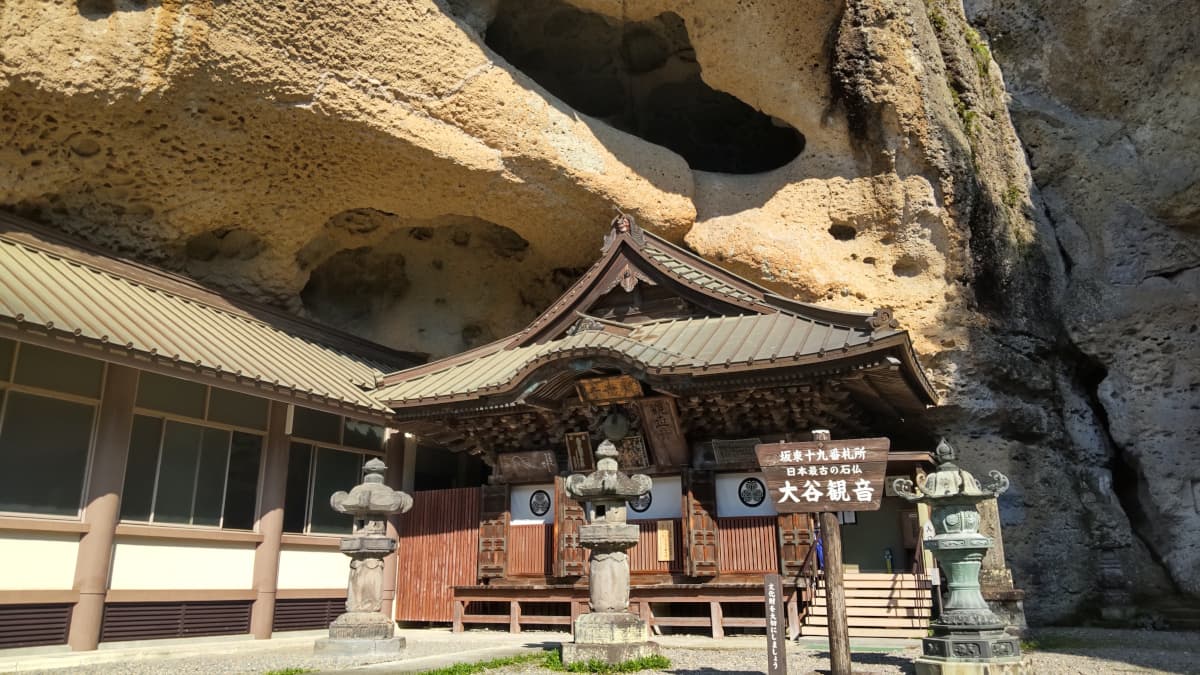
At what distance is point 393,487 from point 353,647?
18.1 feet

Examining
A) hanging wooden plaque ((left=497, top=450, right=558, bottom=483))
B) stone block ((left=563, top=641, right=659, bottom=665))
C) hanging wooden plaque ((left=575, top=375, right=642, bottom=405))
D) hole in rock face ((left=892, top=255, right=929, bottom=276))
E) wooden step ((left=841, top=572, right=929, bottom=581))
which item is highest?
hole in rock face ((left=892, top=255, right=929, bottom=276))

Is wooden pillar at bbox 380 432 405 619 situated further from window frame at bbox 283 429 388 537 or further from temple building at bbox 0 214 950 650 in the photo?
window frame at bbox 283 429 388 537

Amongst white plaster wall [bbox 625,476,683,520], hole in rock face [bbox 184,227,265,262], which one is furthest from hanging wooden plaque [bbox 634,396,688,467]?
hole in rock face [bbox 184,227,265,262]

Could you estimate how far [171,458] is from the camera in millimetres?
10938

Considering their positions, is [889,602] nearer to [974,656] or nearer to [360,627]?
[974,656]

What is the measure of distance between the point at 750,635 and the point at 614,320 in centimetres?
526

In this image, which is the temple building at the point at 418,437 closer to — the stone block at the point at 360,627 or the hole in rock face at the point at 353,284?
the hole in rock face at the point at 353,284

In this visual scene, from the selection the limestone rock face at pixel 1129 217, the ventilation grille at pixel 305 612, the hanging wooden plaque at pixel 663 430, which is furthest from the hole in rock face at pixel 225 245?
the limestone rock face at pixel 1129 217

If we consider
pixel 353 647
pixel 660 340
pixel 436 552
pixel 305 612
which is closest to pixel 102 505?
pixel 305 612

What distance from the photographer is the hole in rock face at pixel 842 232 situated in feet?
47.5

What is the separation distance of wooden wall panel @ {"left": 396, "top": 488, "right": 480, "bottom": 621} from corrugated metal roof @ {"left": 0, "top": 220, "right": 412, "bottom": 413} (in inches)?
91.6

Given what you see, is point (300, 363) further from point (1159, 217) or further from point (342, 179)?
point (1159, 217)

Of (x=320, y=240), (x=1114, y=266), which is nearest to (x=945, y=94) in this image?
(x=1114, y=266)

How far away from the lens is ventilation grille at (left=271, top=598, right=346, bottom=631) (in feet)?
39.2
